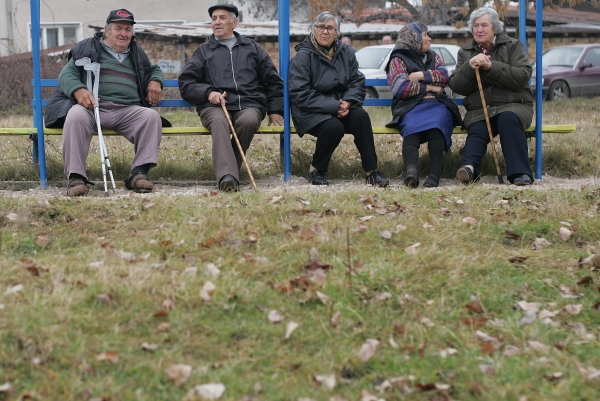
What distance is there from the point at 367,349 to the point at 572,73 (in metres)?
17.0

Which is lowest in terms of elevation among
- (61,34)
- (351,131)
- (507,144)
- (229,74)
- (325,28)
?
(507,144)

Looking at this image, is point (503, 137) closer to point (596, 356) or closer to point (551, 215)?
point (551, 215)

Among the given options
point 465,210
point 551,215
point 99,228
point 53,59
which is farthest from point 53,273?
point 53,59

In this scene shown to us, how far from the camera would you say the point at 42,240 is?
15.8 feet

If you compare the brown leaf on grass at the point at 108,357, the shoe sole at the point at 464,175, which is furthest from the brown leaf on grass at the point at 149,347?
the shoe sole at the point at 464,175

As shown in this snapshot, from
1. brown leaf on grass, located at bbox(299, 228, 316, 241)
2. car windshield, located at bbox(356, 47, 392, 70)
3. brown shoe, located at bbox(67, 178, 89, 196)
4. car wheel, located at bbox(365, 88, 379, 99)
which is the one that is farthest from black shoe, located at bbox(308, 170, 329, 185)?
car windshield, located at bbox(356, 47, 392, 70)

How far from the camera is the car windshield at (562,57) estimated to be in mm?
19609

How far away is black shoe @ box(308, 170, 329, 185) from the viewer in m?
7.35

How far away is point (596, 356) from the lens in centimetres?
369

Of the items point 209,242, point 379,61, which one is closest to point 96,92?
point 209,242

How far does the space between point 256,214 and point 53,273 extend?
151 centimetres

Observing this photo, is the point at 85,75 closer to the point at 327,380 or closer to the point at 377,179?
the point at 377,179

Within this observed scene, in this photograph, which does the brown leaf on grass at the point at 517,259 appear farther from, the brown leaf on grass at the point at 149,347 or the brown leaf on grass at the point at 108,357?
the brown leaf on grass at the point at 108,357

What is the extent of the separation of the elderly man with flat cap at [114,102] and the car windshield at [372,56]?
399 inches
